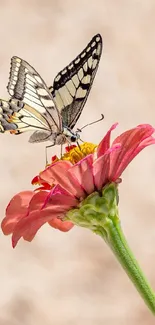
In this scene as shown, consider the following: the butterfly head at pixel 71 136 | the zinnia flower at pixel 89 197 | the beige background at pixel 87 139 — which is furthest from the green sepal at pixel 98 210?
the beige background at pixel 87 139

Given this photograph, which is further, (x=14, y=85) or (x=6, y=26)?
(x=6, y=26)

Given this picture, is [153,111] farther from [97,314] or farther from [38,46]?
[97,314]

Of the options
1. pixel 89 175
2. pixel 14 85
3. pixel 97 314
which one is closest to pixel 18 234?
pixel 89 175

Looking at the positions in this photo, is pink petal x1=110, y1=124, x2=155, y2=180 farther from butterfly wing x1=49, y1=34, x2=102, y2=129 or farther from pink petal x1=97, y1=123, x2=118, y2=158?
A: butterfly wing x1=49, y1=34, x2=102, y2=129

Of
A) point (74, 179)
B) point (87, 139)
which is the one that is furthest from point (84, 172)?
point (87, 139)

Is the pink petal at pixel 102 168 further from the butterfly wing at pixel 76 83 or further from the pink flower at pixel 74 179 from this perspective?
the butterfly wing at pixel 76 83

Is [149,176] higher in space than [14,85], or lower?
lower

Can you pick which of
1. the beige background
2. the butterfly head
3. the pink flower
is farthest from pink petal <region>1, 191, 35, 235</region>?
the beige background

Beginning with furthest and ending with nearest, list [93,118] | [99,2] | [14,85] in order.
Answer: [99,2], [93,118], [14,85]
